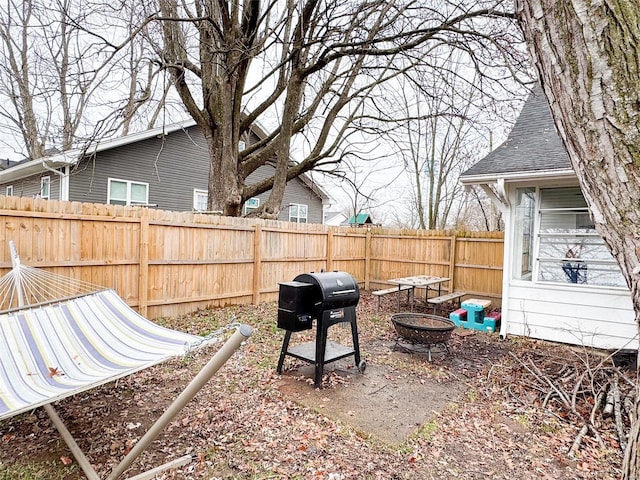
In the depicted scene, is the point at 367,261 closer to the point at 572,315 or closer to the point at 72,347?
the point at 572,315

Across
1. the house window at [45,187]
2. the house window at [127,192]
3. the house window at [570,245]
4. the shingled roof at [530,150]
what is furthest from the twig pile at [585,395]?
the house window at [45,187]

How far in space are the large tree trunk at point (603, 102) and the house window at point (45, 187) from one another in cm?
1377

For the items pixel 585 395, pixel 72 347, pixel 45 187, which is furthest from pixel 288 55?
pixel 45 187

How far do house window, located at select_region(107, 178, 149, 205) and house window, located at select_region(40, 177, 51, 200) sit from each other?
1.86 m

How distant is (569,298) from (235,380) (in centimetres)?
497

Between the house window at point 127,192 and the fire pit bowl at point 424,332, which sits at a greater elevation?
the house window at point 127,192

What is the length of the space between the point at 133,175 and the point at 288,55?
7.27m

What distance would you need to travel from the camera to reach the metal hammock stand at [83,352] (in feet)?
6.83

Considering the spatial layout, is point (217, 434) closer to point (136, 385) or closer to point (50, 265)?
point (136, 385)

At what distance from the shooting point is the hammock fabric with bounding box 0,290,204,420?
7.52 feet

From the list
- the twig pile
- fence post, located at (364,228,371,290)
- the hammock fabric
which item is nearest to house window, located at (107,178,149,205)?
fence post, located at (364,228,371,290)

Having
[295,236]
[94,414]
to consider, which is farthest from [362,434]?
[295,236]

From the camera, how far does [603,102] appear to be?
3.08 ft

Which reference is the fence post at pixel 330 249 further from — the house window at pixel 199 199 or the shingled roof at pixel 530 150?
the house window at pixel 199 199
